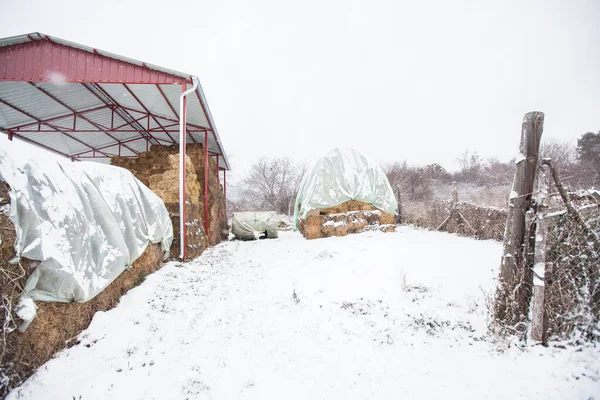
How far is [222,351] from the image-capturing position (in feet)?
9.14

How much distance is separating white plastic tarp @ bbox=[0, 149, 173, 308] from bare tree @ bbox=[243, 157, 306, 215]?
28039 mm

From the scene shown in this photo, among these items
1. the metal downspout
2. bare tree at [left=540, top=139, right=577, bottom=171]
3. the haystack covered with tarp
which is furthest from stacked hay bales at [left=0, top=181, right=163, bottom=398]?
bare tree at [left=540, top=139, right=577, bottom=171]

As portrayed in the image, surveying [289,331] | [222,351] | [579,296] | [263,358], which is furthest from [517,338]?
[222,351]

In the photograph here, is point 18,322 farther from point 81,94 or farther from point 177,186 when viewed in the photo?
point 81,94

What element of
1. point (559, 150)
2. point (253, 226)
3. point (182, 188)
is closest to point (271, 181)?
point (253, 226)

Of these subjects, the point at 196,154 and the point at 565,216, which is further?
the point at 196,154

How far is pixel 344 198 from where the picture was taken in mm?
10055

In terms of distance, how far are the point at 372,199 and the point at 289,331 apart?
7.94 meters

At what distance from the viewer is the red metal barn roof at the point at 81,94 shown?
6449mm

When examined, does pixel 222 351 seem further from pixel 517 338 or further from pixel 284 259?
pixel 284 259

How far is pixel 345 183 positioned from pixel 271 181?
25.0 metres

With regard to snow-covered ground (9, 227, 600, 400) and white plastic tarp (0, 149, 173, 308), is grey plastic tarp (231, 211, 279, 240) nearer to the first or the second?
snow-covered ground (9, 227, 600, 400)

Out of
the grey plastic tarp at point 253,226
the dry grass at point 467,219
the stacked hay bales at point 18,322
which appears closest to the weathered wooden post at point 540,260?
the stacked hay bales at point 18,322

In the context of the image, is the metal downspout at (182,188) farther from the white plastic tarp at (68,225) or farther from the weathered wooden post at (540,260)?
the weathered wooden post at (540,260)
